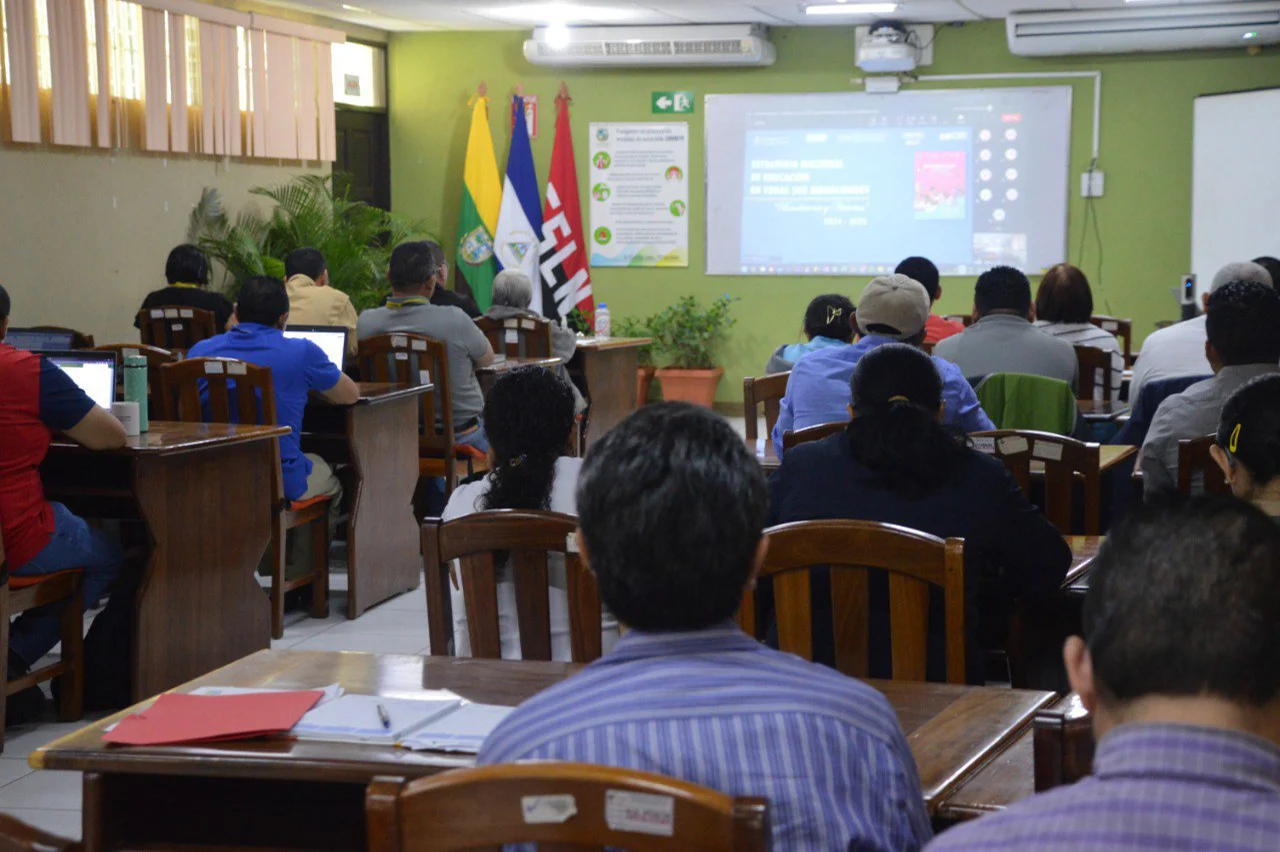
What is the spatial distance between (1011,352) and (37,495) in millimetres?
2922

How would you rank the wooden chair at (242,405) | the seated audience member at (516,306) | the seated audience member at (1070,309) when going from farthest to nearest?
the seated audience member at (516,306) < the seated audience member at (1070,309) < the wooden chair at (242,405)

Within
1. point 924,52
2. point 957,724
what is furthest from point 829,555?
point 924,52

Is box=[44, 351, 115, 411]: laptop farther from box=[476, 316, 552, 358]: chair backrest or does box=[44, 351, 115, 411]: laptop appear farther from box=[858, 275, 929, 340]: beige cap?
box=[476, 316, 552, 358]: chair backrest

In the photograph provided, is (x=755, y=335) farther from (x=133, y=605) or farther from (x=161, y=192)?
(x=133, y=605)

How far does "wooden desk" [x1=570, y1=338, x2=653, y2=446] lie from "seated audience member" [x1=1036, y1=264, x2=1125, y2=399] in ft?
8.47

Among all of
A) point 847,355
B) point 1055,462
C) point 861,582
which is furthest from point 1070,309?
point 861,582

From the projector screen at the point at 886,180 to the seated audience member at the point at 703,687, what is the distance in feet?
27.0

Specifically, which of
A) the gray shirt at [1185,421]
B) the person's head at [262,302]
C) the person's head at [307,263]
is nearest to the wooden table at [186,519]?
the person's head at [262,302]

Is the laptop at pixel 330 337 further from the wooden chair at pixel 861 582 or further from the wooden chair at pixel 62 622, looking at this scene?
the wooden chair at pixel 861 582

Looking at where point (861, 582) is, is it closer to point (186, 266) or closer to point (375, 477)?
point (375, 477)

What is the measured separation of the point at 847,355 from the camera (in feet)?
13.4

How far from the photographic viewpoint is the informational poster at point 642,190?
9.74 meters

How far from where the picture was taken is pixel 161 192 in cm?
770

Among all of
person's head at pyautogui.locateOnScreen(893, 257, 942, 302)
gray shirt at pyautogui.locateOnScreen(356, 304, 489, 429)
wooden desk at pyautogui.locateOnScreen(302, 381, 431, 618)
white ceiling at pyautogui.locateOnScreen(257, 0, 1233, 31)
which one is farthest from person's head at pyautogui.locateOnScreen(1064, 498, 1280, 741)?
white ceiling at pyautogui.locateOnScreen(257, 0, 1233, 31)
